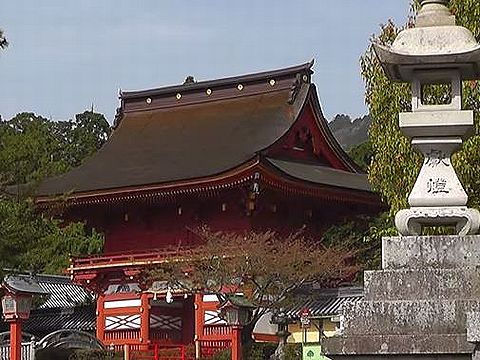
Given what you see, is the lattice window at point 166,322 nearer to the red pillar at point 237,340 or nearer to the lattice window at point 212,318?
the lattice window at point 212,318

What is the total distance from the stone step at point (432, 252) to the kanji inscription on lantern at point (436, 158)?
1.87 feet

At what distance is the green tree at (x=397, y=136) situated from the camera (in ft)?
52.1

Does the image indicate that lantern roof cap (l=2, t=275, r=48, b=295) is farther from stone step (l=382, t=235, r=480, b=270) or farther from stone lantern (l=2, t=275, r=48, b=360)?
stone step (l=382, t=235, r=480, b=270)

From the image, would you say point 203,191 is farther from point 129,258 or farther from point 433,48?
point 433,48

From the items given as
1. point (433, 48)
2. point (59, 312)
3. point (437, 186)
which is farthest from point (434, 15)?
point (59, 312)

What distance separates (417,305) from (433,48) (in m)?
1.75

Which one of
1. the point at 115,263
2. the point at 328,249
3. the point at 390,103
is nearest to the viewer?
the point at 390,103

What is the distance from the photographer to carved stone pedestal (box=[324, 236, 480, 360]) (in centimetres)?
677

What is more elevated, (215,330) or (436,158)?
(436,158)

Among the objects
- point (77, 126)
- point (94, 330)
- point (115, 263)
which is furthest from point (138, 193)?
point (77, 126)

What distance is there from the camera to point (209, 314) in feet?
91.4

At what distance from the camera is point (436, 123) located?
24.5 ft

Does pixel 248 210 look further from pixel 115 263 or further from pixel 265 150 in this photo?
pixel 115 263

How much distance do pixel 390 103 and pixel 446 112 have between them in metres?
10.1
